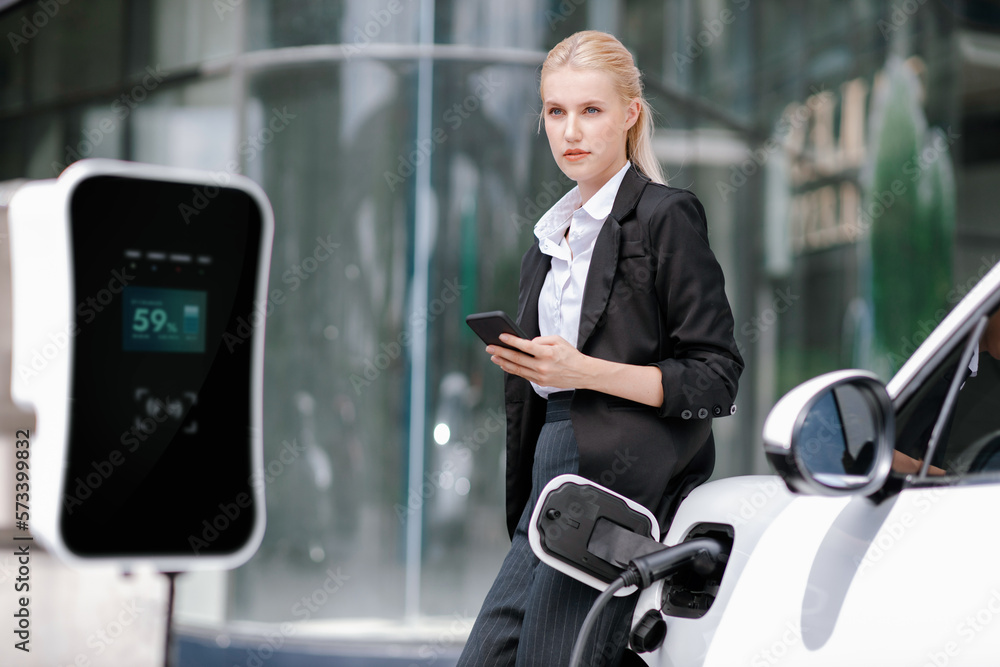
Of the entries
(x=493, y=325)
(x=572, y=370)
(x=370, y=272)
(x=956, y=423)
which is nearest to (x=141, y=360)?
(x=493, y=325)

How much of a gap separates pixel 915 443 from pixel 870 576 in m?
0.22

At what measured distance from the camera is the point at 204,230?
1.77 m

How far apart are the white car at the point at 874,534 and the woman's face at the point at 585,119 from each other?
0.55 meters

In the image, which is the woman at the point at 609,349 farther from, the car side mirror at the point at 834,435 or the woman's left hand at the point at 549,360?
the car side mirror at the point at 834,435

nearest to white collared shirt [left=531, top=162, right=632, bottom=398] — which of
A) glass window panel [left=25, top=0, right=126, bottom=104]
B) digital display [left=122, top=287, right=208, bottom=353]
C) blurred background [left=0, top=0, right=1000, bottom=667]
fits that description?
digital display [left=122, top=287, right=208, bottom=353]

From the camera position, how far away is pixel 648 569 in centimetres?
142

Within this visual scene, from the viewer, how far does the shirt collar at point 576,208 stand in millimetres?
1621

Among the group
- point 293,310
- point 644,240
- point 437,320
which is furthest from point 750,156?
point 644,240

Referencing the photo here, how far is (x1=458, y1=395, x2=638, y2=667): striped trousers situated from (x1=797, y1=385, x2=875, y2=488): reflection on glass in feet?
1.31

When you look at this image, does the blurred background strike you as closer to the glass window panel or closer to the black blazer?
the glass window panel

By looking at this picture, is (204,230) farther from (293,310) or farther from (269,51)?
(269,51)

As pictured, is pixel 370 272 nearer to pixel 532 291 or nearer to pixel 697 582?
pixel 532 291

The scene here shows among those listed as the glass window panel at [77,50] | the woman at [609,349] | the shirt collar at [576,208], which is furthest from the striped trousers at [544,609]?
the glass window panel at [77,50]

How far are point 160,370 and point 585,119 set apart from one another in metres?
0.88
